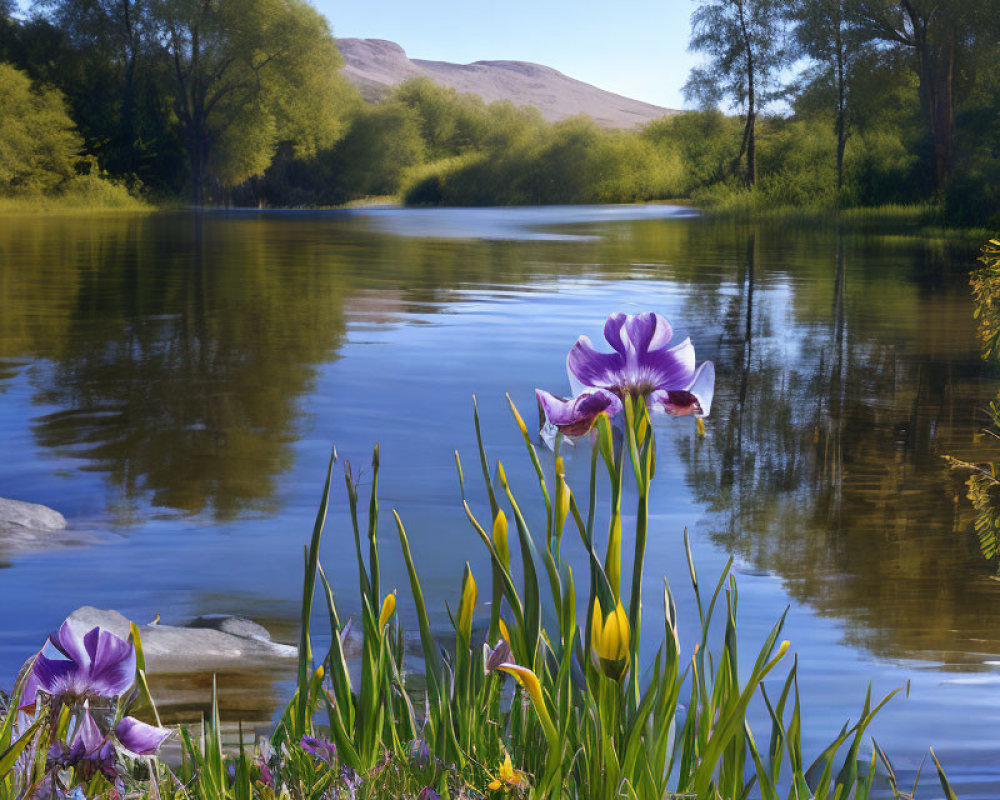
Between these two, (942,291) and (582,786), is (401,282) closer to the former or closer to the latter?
(942,291)

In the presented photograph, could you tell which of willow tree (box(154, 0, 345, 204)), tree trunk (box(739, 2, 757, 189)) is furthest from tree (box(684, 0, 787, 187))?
willow tree (box(154, 0, 345, 204))

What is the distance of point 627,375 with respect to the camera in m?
1.35

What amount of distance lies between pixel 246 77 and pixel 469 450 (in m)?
43.5

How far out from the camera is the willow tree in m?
44.2

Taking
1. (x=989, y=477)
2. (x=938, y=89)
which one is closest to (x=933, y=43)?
(x=938, y=89)

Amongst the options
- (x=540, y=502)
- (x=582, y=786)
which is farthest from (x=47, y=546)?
(x=582, y=786)

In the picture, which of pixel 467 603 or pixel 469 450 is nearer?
pixel 467 603

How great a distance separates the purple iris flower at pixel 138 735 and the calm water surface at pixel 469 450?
3.23 feet

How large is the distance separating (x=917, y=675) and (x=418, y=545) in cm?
162

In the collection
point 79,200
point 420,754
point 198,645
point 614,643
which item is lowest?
point 198,645

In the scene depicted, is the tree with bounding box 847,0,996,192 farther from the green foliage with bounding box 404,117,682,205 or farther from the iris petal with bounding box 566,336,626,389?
the iris petal with bounding box 566,336,626,389

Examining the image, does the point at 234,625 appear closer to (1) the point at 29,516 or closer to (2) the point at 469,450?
(1) the point at 29,516

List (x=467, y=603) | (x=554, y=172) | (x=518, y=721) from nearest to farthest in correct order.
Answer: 1. (x=467, y=603)
2. (x=518, y=721)
3. (x=554, y=172)

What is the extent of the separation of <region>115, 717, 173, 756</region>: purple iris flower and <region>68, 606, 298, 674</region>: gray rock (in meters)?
1.15
